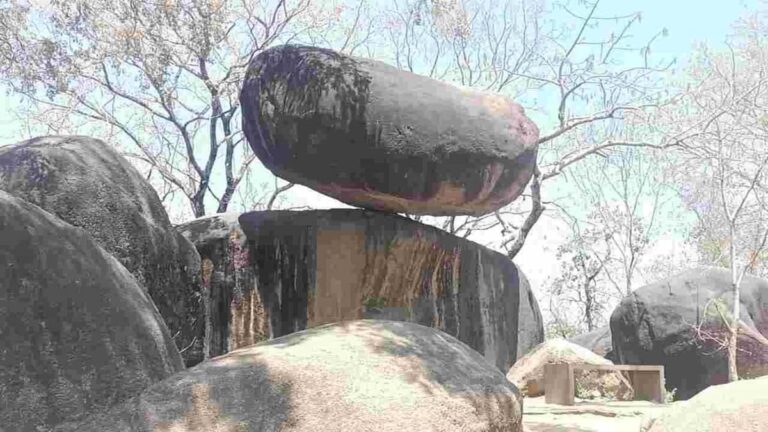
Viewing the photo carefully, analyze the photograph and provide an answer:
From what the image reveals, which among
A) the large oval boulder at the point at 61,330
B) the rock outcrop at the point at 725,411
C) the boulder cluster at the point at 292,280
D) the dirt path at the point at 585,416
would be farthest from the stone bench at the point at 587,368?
the large oval boulder at the point at 61,330

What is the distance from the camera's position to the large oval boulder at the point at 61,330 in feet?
9.61

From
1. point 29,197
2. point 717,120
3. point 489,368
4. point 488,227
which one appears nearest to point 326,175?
point 29,197

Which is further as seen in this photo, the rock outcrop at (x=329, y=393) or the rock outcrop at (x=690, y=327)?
the rock outcrop at (x=690, y=327)

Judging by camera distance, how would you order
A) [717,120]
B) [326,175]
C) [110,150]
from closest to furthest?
[110,150] < [326,175] < [717,120]

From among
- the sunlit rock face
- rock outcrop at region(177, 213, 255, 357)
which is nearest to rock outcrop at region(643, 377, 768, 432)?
the sunlit rock face

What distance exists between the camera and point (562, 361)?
12500mm

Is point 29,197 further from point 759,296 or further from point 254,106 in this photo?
point 759,296

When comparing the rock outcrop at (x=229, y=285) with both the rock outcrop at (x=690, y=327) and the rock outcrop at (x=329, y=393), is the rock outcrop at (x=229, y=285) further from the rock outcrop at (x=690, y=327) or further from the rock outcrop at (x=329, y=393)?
the rock outcrop at (x=690, y=327)

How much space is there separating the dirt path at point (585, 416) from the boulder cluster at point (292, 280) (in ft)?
3.76

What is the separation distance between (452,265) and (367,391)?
7342 millimetres

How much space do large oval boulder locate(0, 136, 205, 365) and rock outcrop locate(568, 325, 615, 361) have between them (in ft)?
44.4

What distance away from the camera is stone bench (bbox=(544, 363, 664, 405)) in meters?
11.4

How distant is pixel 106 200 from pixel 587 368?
316 inches

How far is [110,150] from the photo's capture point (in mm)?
6547
